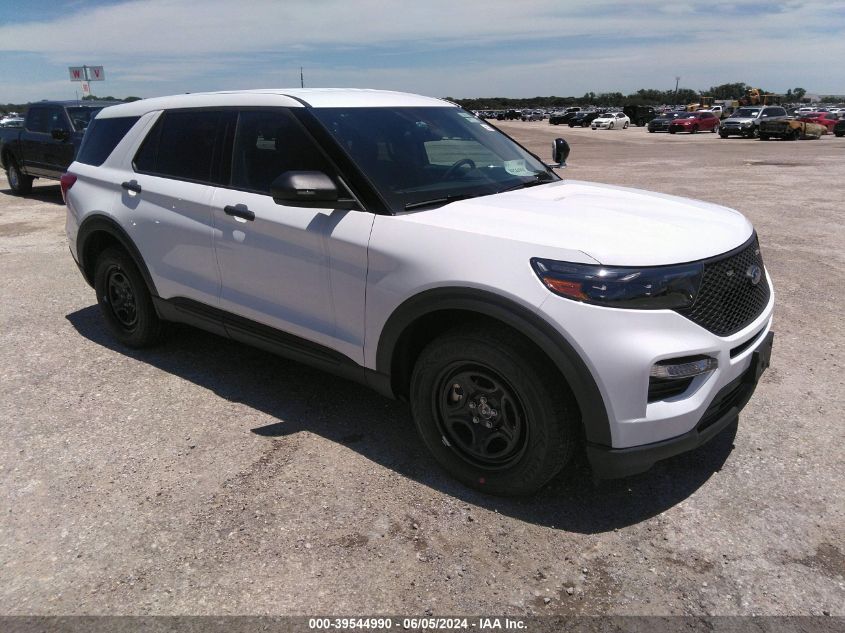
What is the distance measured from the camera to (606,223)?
9.48 feet

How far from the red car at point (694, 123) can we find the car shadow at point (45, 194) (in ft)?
130

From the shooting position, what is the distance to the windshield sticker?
389cm

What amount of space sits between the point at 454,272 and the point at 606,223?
706mm

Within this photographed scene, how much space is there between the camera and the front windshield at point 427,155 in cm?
332

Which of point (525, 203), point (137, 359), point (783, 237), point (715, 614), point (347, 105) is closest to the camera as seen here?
point (715, 614)

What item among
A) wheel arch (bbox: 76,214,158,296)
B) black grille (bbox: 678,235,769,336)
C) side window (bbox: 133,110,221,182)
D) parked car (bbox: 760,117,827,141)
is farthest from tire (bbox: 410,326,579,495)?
parked car (bbox: 760,117,827,141)

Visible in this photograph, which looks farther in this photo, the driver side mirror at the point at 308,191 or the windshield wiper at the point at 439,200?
the windshield wiper at the point at 439,200

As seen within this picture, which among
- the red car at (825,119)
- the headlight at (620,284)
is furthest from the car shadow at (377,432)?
the red car at (825,119)

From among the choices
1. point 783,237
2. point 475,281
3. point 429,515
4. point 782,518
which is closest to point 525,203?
point 475,281

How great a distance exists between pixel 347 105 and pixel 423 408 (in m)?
1.75

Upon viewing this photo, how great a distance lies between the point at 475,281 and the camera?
9.05 feet

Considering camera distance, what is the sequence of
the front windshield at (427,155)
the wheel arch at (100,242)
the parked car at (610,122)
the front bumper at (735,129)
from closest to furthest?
the front windshield at (427,155) < the wheel arch at (100,242) < the front bumper at (735,129) < the parked car at (610,122)

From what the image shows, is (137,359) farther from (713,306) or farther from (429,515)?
(713,306)

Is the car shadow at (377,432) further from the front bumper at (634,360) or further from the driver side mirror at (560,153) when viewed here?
the driver side mirror at (560,153)
